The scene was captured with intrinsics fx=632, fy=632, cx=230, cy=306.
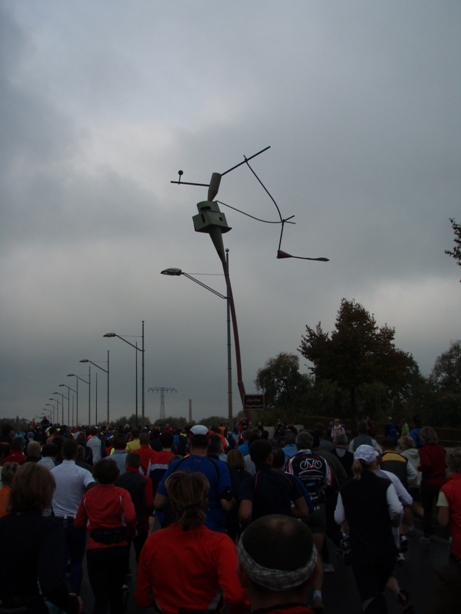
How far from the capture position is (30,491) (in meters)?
3.75

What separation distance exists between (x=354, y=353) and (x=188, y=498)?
34.9 m

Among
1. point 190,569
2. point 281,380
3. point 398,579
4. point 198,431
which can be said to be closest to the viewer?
point 190,569

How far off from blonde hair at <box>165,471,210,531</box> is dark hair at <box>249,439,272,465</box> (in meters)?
2.19

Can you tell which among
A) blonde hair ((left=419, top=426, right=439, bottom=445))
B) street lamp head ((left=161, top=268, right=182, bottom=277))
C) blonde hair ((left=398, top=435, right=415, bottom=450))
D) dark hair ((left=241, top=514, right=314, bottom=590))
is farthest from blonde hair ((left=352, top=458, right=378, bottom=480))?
street lamp head ((left=161, top=268, right=182, bottom=277))

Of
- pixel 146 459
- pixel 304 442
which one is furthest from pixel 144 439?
pixel 304 442

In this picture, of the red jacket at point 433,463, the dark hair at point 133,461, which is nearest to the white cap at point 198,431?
the dark hair at point 133,461

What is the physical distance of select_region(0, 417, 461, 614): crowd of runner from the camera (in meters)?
2.42

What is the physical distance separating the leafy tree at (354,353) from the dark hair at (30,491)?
3434cm

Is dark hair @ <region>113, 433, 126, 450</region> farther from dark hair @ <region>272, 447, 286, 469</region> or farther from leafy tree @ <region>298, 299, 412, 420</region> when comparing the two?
leafy tree @ <region>298, 299, 412, 420</region>

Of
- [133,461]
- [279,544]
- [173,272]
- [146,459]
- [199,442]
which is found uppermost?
[173,272]

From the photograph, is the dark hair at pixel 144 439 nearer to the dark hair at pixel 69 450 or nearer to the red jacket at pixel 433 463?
the dark hair at pixel 69 450

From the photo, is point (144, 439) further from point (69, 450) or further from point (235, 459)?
point (69, 450)

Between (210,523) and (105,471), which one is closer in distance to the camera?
(210,523)

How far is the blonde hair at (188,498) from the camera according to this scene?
3.68 m
